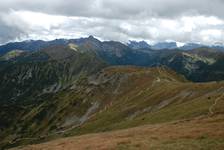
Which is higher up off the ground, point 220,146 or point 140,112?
point 220,146

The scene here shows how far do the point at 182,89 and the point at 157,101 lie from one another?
1436 cm

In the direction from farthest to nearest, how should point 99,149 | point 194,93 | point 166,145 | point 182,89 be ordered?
point 182,89
point 194,93
point 99,149
point 166,145

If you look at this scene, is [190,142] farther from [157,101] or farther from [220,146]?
[157,101]

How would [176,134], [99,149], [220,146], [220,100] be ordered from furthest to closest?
[220,100] < [176,134] < [99,149] < [220,146]

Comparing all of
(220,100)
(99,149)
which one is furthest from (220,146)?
(220,100)

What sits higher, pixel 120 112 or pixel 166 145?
pixel 166 145

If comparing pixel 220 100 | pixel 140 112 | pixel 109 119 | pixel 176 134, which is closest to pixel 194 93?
pixel 140 112

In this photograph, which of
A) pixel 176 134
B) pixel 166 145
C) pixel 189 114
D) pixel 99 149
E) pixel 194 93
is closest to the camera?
pixel 166 145

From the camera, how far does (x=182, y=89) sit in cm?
17700

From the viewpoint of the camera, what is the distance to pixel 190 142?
48719 millimetres

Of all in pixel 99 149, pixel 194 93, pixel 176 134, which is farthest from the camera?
pixel 194 93

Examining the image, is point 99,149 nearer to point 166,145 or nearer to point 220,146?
point 166,145

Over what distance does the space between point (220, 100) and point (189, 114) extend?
64.0ft

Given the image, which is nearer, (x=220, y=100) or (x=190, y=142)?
(x=190, y=142)
